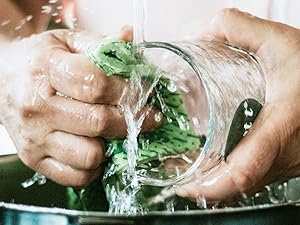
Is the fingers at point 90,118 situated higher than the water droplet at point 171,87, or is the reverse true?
the water droplet at point 171,87

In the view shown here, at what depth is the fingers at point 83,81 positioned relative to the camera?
1.53 ft

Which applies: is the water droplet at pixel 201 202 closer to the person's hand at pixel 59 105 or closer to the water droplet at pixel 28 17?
the person's hand at pixel 59 105

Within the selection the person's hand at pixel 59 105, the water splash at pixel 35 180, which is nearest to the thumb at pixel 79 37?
the person's hand at pixel 59 105

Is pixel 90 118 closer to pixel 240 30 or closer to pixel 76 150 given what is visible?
pixel 76 150

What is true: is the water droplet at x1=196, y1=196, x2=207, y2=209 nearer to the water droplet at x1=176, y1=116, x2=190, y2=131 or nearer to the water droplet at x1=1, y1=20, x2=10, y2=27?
the water droplet at x1=176, y1=116, x2=190, y2=131

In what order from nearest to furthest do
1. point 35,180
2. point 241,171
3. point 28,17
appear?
1. point 241,171
2. point 35,180
3. point 28,17

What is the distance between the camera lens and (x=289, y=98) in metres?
0.49

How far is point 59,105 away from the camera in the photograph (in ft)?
1.62

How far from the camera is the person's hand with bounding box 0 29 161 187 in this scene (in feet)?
1.56

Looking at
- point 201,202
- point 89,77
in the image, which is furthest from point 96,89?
point 201,202

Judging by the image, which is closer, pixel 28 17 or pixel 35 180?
pixel 35 180

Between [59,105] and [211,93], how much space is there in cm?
13

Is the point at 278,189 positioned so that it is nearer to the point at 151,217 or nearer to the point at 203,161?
the point at 203,161

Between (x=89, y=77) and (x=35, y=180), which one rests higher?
(x=89, y=77)
